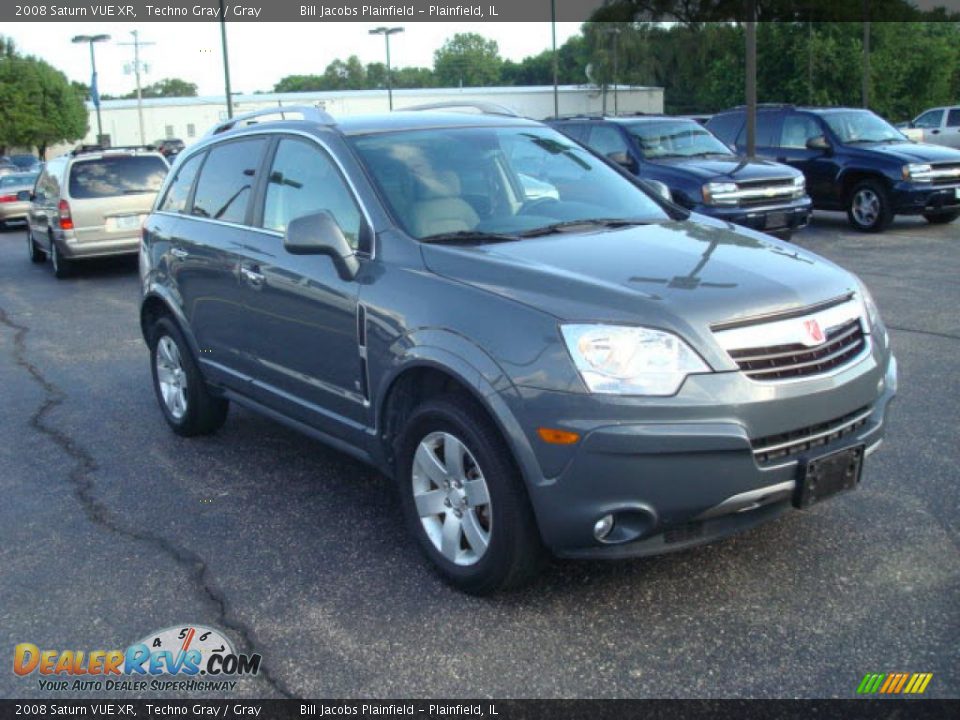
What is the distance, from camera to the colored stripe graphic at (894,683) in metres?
3.12

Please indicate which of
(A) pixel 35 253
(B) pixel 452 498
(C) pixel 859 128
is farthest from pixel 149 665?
(A) pixel 35 253

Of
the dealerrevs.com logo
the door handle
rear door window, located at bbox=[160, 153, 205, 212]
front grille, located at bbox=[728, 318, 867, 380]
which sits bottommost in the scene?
the dealerrevs.com logo

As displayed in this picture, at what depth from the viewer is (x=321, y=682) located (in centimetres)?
334

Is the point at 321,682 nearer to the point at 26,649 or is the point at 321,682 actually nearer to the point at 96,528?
the point at 26,649

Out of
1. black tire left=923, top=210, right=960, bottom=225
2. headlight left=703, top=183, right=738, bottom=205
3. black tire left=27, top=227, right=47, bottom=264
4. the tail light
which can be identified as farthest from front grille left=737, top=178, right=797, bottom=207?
black tire left=27, top=227, right=47, bottom=264

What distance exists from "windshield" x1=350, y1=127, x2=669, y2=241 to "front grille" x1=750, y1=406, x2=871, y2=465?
1442 mm

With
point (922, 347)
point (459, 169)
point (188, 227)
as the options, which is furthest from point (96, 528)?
point (922, 347)

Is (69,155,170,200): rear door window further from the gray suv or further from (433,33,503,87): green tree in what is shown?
(433,33,503,87): green tree

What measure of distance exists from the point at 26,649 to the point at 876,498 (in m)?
3.58

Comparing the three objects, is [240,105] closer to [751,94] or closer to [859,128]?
[751,94]

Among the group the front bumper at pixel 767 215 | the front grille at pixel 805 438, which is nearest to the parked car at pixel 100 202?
the front bumper at pixel 767 215

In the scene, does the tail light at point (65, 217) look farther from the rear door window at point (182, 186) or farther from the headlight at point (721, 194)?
the headlight at point (721, 194)

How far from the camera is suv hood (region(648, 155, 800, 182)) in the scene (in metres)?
12.6

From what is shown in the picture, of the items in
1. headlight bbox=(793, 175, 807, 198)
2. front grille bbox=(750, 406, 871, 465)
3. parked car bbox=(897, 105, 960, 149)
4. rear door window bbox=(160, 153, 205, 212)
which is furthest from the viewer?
parked car bbox=(897, 105, 960, 149)
